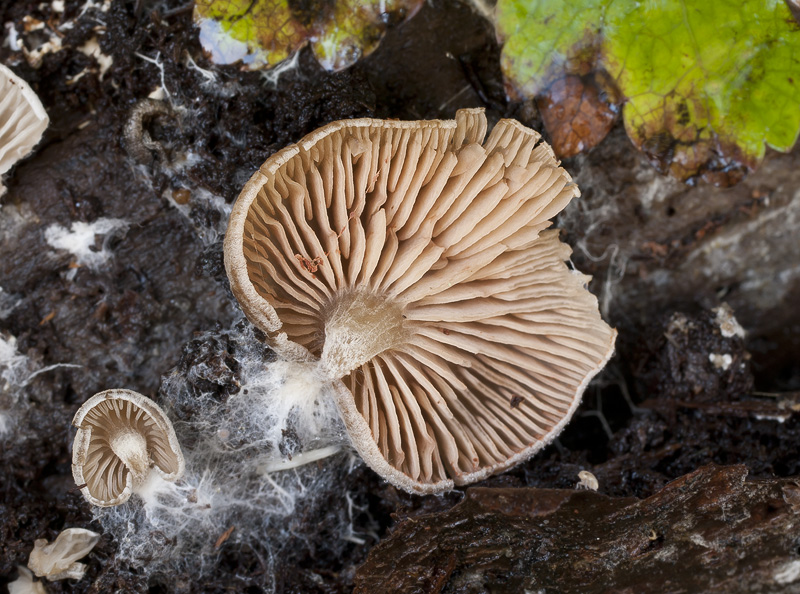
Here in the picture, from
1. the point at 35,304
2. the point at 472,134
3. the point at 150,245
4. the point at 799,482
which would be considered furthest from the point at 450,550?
the point at 35,304

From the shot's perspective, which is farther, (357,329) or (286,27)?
(286,27)

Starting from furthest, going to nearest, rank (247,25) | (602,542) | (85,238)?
1. (85,238)
2. (247,25)
3. (602,542)

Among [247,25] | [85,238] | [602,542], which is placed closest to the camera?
[602,542]

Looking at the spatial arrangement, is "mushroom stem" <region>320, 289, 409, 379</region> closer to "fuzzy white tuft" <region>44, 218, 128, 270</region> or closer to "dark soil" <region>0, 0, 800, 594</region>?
"dark soil" <region>0, 0, 800, 594</region>

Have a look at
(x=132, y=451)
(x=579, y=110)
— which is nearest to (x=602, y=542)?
(x=579, y=110)

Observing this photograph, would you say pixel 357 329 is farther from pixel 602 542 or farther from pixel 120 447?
pixel 602 542

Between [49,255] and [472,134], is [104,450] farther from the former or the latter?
[472,134]

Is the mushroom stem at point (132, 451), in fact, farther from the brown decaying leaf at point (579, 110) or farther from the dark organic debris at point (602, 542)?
the brown decaying leaf at point (579, 110)
